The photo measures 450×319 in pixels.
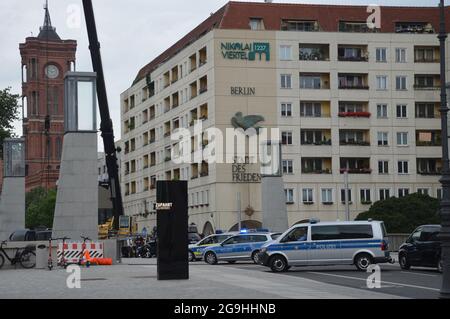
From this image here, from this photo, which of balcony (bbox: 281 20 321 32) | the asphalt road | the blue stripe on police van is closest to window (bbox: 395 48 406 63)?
balcony (bbox: 281 20 321 32)

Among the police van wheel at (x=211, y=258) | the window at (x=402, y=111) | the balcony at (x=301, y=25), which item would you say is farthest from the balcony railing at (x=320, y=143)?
the police van wheel at (x=211, y=258)

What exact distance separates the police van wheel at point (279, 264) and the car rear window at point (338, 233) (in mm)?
1440

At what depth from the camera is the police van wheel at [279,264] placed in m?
33.7

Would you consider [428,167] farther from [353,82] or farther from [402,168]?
[353,82]

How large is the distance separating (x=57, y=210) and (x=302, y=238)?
39.9 feet

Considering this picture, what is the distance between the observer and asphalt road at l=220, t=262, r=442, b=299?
23828mm

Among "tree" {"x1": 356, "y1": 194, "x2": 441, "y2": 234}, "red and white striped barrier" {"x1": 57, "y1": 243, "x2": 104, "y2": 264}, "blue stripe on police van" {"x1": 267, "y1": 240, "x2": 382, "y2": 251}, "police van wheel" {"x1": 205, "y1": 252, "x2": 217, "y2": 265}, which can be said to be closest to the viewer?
"blue stripe on police van" {"x1": 267, "y1": 240, "x2": 382, "y2": 251}

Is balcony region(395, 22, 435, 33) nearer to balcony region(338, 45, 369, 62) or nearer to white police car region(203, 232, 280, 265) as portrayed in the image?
balcony region(338, 45, 369, 62)

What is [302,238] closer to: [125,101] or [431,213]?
[431,213]

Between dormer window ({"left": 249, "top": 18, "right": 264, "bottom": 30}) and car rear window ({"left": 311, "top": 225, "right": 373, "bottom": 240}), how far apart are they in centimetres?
5153

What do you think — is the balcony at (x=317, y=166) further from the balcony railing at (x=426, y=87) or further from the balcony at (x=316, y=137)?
the balcony railing at (x=426, y=87)
